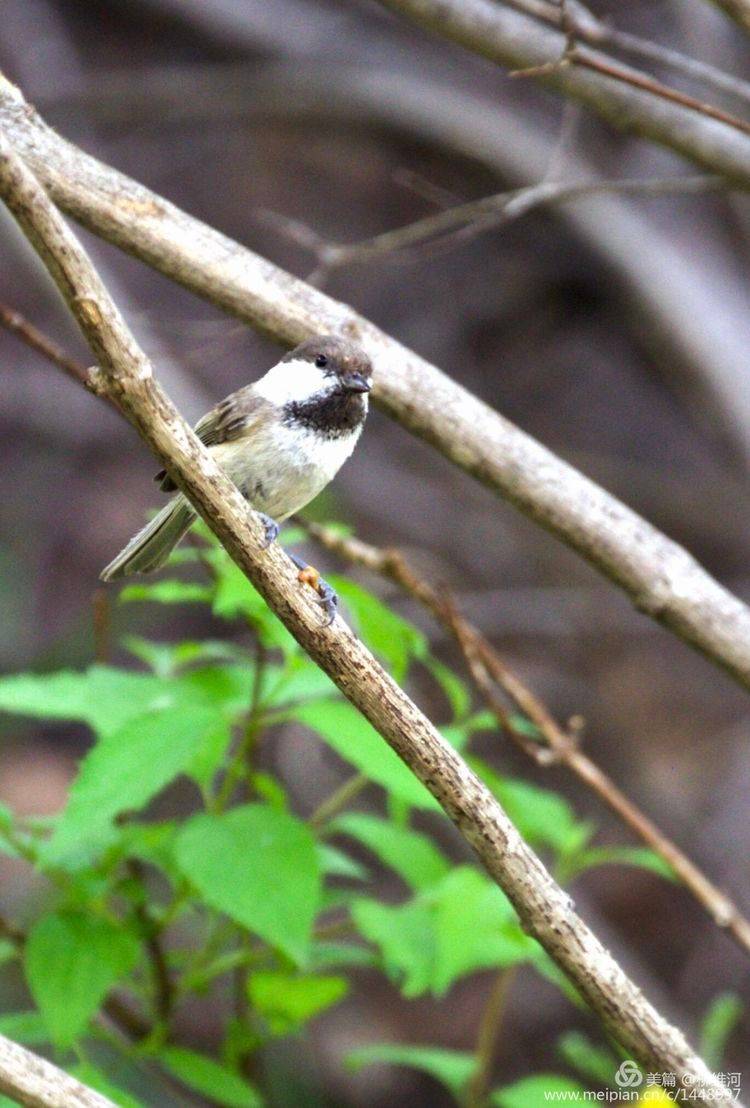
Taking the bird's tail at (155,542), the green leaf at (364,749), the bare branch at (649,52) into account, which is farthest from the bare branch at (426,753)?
the bare branch at (649,52)

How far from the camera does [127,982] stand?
237 cm

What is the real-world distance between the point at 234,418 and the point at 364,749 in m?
1.14

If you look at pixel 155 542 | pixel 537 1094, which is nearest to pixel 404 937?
pixel 537 1094

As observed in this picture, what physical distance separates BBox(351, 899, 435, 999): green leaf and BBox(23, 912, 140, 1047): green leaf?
17.3 inches

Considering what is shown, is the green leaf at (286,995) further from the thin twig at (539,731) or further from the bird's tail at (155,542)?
the bird's tail at (155,542)

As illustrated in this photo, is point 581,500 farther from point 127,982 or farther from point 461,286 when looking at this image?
point 461,286

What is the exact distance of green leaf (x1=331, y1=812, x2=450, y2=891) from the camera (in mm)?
2484

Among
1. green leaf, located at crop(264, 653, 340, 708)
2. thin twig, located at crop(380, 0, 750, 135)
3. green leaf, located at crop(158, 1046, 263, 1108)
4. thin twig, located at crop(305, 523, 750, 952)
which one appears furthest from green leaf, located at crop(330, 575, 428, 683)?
thin twig, located at crop(380, 0, 750, 135)

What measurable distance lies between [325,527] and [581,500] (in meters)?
0.55

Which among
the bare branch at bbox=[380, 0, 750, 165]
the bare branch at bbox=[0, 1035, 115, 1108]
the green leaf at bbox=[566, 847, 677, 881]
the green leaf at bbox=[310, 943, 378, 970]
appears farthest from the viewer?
the bare branch at bbox=[380, 0, 750, 165]

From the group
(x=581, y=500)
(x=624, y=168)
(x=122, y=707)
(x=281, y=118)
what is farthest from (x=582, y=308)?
(x=122, y=707)

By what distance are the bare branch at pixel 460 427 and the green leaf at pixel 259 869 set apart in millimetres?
879

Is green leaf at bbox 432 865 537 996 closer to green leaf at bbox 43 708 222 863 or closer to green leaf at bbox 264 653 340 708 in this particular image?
green leaf at bbox 264 653 340 708

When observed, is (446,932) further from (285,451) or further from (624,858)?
(285,451)
